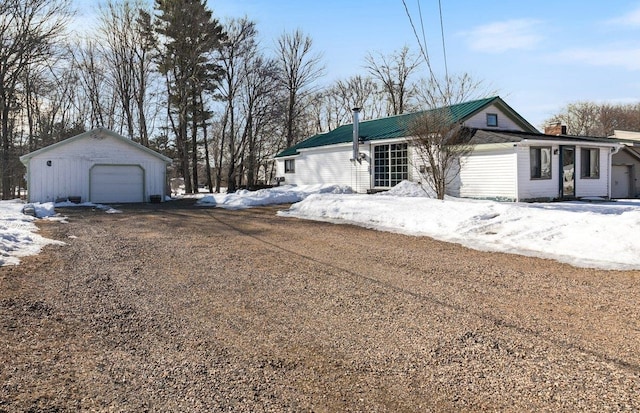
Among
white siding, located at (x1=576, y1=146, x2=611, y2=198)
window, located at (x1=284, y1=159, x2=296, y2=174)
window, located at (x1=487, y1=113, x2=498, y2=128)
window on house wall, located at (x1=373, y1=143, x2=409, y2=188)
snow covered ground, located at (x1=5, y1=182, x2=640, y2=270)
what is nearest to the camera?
snow covered ground, located at (x1=5, y1=182, x2=640, y2=270)

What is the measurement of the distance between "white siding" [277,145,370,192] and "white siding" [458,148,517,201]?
5.18m

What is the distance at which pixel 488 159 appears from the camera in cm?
1869

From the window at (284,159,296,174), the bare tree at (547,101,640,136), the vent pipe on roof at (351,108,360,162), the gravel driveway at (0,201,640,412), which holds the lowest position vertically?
the gravel driveway at (0,201,640,412)

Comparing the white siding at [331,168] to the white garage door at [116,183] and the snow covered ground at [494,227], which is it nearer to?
the snow covered ground at [494,227]

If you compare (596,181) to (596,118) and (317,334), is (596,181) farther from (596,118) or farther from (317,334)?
(596,118)

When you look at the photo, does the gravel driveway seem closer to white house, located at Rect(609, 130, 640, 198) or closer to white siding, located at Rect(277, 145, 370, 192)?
white siding, located at Rect(277, 145, 370, 192)

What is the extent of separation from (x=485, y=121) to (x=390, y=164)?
188 inches

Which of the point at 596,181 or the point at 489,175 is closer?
the point at 489,175

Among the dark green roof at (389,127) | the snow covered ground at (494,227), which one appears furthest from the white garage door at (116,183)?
the dark green roof at (389,127)

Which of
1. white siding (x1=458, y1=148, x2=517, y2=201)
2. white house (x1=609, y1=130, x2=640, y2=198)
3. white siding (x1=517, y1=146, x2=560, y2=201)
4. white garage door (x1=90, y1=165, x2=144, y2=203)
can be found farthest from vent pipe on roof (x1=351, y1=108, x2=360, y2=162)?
white house (x1=609, y1=130, x2=640, y2=198)

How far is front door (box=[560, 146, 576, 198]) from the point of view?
63.8 ft

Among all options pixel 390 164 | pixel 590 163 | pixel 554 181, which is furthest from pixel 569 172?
pixel 390 164

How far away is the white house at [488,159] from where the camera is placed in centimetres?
1798

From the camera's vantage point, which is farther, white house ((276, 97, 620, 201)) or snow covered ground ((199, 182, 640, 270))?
white house ((276, 97, 620, 201))
